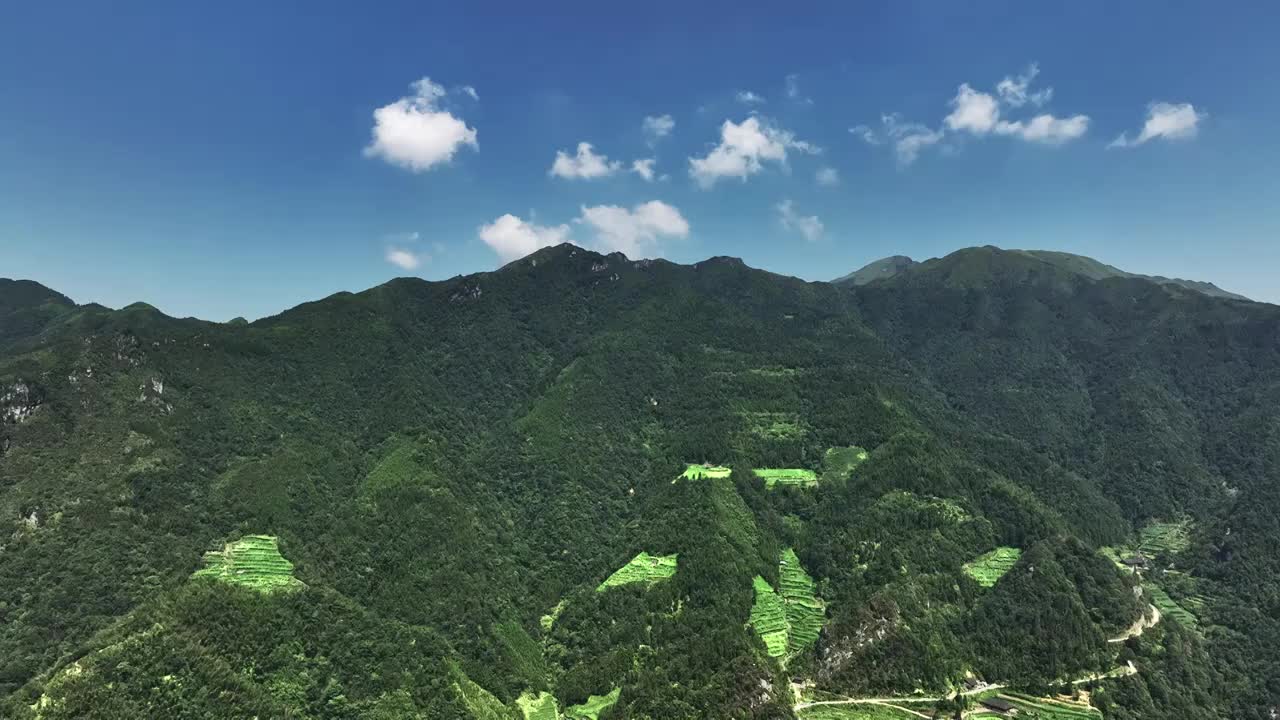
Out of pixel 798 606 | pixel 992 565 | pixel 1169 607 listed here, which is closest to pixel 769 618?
pixel 798 606

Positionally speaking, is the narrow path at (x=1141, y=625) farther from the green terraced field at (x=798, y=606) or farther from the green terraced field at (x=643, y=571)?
the green terraced field at (x=643, y=571)

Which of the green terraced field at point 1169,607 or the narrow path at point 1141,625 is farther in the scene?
the green terraced field at point 1169,607

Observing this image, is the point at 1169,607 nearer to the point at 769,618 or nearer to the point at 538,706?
the point at 769,618

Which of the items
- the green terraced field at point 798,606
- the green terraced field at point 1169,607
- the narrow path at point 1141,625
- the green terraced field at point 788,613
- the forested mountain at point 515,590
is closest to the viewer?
the forested mountain at point 515,590

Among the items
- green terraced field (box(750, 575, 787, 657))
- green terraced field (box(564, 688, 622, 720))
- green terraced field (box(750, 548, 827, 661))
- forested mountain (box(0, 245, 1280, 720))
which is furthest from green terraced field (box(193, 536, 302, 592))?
green terraced field (box(750, 548, 827, 661))

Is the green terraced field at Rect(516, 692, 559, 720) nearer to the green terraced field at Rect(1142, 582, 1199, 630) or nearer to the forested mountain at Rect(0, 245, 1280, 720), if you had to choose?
the forested mountain at Rect(0, 245, 1280, 720)

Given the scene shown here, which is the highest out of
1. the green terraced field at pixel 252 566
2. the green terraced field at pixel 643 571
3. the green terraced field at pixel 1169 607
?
the green terraced field at pixel 252 566

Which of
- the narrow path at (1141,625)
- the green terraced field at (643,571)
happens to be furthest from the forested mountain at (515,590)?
the green terraced field at (643,571)
